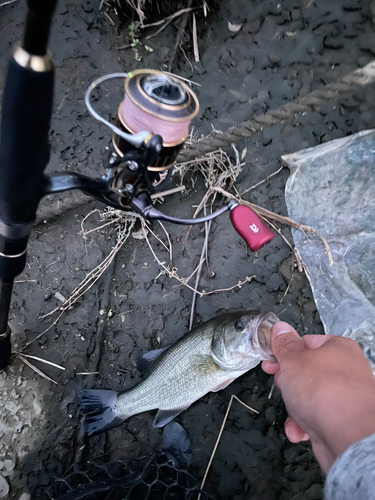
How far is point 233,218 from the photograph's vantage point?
156 cm

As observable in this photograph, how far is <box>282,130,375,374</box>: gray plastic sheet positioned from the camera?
215 centimetres

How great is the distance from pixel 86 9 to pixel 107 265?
182 cm

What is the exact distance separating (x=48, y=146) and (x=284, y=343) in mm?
1176

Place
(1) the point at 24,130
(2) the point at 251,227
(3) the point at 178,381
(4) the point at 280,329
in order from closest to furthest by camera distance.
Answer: (1) the point at 24,130 < (2) the point at 251,227 < (4) the point at 280,329 < (3) the point at 178,381

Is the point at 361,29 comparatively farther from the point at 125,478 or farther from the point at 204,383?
the point at 125,478

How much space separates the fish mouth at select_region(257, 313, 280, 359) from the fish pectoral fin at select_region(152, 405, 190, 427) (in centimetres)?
66

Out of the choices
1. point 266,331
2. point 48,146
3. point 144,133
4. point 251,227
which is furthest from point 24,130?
point 266,331

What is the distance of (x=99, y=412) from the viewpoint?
2.11m

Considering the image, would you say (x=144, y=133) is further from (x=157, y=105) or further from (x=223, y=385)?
(x=223, y=385)

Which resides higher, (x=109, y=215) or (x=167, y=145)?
(x=167, y=145)

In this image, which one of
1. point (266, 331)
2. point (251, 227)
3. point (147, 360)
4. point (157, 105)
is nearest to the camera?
point (157, 105)

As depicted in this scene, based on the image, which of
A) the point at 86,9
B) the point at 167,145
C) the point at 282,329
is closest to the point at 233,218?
the point at 167,145

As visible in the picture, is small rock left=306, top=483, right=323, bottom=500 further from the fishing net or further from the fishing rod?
the fishing rod

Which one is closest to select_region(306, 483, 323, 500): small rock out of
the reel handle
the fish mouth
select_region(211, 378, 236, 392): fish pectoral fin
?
select_region(211, 378, 236, 392): fish pectoral fin
